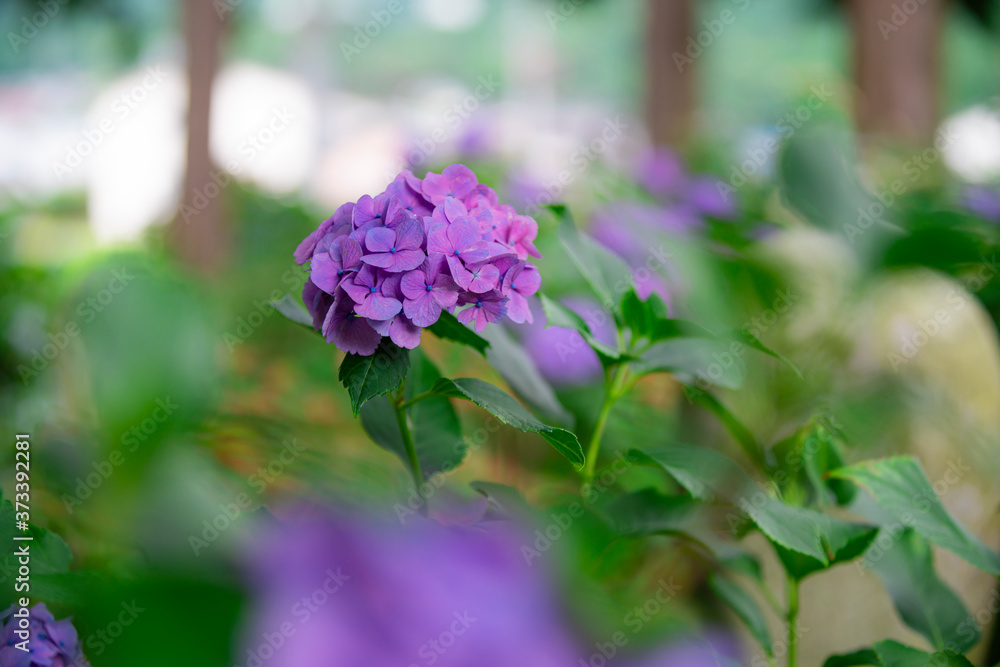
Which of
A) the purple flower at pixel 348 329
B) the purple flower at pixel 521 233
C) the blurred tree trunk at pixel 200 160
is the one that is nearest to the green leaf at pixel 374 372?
the purple flower at pixel 348 329

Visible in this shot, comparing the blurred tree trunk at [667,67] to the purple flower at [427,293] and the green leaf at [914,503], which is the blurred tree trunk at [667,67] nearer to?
the green leaf at [914,503]

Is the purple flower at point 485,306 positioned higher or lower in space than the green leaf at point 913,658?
higher

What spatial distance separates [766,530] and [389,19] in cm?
238

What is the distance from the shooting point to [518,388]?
61cm

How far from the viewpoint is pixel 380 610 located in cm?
26

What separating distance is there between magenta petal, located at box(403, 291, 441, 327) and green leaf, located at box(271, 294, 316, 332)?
78 millimetres

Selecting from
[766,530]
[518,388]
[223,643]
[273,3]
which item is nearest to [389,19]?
[518,388]

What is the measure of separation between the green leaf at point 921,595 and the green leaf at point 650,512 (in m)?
0.17

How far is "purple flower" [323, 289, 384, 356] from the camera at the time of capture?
0.48 m

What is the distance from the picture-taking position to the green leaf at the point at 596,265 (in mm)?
620

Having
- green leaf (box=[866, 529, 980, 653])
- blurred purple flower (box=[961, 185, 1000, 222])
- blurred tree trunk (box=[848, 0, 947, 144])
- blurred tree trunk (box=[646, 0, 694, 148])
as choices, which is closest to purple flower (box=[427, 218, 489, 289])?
green leaf (box=[866, 529, 980, 653])

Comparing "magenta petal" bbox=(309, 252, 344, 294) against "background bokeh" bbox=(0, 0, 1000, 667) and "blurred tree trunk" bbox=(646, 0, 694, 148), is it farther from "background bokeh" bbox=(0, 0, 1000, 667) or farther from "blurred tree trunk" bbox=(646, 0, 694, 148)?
"blurred tree trunk" bbox=(646, 0, 694, 148)

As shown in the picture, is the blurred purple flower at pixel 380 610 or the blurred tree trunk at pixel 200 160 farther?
the blurred tree trunk at pixel 200 160

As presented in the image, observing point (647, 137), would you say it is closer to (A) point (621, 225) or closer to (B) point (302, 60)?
(A) point (621, 225)
